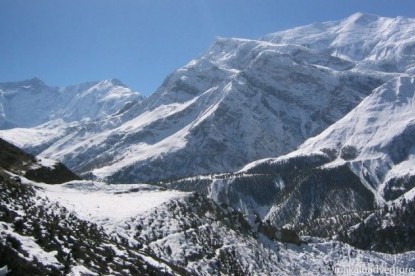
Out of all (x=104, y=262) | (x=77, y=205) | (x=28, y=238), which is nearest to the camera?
(x=28, y=238)

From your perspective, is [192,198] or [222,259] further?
[192,198]

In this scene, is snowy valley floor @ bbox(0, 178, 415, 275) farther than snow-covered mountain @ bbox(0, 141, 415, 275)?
Yes

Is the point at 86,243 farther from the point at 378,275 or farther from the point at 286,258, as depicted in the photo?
the point at 378,275

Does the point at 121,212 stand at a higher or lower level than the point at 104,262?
higher

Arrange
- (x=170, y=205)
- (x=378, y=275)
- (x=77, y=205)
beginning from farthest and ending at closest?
1. (x=378, y=275)
2. (x=170, y=205)
3. (x=77, y=205)

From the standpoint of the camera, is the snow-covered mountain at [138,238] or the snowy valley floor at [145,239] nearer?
the snow-covered mountain at [138,238]

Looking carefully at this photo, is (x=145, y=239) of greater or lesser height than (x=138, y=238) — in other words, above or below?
above

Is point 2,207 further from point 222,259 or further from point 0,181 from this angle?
point 222,259

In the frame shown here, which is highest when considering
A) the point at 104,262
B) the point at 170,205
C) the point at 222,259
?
the point at 170,205

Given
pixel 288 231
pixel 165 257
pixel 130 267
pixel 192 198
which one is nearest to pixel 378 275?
pixel 288 231

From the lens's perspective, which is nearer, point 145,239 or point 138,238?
point 138,238
